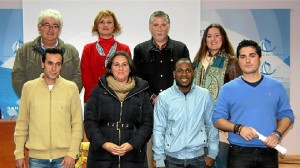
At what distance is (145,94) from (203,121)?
522 millimetres

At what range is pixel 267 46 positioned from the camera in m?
6.50

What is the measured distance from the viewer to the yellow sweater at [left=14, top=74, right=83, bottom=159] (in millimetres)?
3254

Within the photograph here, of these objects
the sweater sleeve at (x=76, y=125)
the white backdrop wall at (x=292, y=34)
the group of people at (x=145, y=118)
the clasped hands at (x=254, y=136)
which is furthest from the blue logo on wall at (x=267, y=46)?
the sweater sleeve at (x=76, y=125)

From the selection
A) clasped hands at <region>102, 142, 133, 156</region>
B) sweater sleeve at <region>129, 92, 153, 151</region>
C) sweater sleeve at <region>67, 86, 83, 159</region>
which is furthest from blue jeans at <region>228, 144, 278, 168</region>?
sweater sleeve at <region>67, 86, 83, 159</region>

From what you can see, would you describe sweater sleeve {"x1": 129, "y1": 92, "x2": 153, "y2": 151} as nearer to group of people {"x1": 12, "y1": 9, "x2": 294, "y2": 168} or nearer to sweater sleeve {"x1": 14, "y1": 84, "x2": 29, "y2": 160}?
group of people {"x1": 12, "y1": 9, "x2": 294, "y2": 168}

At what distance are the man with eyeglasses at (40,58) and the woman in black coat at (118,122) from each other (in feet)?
1.91

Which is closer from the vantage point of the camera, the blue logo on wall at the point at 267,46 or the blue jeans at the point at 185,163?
the blue jeans at the point at 185,163

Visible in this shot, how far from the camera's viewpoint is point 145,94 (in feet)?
11.0

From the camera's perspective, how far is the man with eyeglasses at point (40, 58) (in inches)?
148

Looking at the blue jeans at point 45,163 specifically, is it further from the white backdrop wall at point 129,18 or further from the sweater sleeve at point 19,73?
the white backdrop wall at point 129,18

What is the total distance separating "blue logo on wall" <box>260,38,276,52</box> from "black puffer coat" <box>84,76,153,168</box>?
3730 millimetres

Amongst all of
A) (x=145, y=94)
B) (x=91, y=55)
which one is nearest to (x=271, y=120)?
(x=145, y=94)

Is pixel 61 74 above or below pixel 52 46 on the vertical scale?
below

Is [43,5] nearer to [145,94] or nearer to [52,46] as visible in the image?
[52,46]
